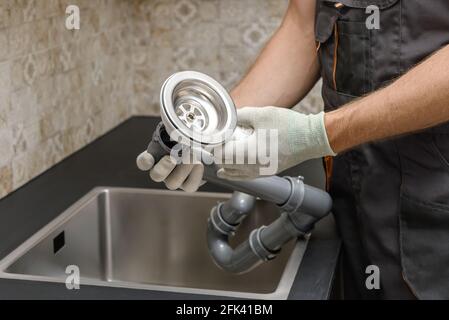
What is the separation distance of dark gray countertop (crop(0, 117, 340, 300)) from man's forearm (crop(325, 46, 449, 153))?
27 cm

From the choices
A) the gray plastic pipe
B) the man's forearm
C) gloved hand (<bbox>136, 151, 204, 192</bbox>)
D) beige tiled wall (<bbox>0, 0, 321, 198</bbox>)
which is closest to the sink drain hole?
beige tiled wall (<bbox>0, 0, 321, 198</bbox>)

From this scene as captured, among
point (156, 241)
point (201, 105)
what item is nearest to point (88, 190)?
point (156, 241)

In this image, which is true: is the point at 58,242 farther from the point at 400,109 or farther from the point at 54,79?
the point at 400,109

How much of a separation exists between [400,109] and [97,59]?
119 cm

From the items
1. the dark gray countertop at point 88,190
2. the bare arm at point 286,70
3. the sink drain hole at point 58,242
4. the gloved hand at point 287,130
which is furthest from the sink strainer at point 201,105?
the sink drain hole at point 58,242

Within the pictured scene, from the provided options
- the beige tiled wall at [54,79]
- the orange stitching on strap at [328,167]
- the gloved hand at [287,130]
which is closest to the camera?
the gloved hand at [287,130]

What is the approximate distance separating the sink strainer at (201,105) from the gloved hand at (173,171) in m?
0.09

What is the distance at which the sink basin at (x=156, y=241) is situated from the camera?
69.9 inches

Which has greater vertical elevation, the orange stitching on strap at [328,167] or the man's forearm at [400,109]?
the man's forearm at [400,109]

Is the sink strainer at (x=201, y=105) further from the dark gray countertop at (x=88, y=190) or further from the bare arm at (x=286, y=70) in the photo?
the bare arm at (x=286, y=70)

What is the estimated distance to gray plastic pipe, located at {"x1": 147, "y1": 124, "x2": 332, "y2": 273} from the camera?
4.54 ft

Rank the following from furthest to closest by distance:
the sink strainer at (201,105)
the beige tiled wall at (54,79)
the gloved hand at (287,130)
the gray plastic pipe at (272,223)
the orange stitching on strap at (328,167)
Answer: the beige tiled wall at (54,79)
the orange stitching on strap at (328,167)
the gray plastic pipe at (272,223)
the gloved hand at (287,130)
the sink strainer at (201,105)
